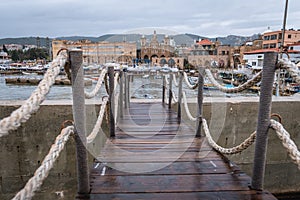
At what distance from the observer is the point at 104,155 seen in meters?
2.38

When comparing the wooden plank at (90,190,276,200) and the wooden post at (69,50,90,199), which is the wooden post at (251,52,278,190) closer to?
the wooden plank at (90,190,276,200)

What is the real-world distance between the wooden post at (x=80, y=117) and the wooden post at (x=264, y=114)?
1.25 metres

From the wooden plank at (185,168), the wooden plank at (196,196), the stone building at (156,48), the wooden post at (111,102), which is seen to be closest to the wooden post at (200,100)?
the wooden plank at (185,168)

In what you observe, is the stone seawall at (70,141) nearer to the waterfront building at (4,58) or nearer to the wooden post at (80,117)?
the wooden post at (80,117)

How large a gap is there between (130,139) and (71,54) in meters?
1.74

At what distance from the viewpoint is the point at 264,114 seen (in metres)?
1.60

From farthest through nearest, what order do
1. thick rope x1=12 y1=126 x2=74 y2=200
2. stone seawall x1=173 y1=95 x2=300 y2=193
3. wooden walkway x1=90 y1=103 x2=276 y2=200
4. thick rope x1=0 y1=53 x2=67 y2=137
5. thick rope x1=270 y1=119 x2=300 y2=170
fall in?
stone seawall x1=173 y1=95 x2=300 y2=193 → wooden walkway x1=90 y1=103 x2=276 y2=200 → thick rope x1=270 y1=119 x2=300 y2=170 → thick rope x1=12 y1=126 x2=74 y2=200 → thick rope x1=0 y1=53 x2=67 y2=137

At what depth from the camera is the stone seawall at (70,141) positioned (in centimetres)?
368

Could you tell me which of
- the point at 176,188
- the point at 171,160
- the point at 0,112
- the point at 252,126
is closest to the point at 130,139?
the point at 171,160

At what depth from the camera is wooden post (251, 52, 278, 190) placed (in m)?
1.54

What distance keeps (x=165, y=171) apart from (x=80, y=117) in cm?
98

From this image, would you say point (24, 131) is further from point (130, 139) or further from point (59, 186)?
point (130, 139)

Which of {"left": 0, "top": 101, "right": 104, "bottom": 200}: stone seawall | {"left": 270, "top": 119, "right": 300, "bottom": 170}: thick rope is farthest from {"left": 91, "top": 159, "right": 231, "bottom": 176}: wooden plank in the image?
{"left": 0, "top": 101, "right": 104, "bottom": 200}: stone seawall

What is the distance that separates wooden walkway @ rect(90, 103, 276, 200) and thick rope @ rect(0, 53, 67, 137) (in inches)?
37.8
